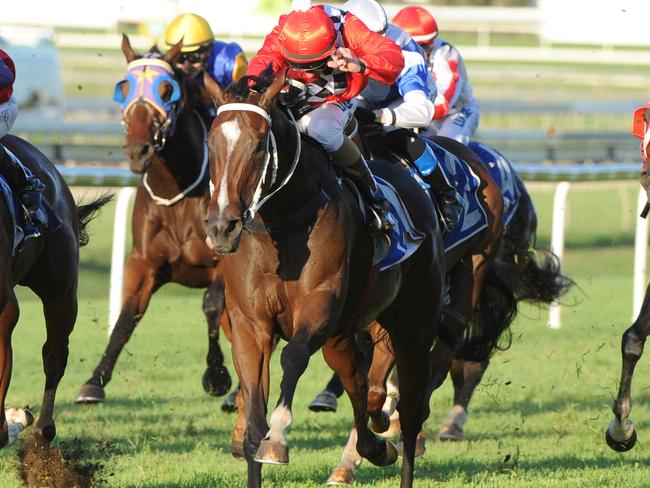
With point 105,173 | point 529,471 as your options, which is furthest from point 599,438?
point 105,173

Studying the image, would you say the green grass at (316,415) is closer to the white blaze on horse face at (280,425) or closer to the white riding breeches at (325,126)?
the white blaze on horse face at (280,425)

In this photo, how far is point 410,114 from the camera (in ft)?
20.1

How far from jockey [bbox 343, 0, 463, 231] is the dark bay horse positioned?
3.09ft

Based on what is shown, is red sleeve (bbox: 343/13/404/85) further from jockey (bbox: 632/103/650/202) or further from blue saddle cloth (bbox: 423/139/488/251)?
blue saddle cloth (bbox: 423/139/488/251)

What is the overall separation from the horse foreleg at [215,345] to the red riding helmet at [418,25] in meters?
1.76

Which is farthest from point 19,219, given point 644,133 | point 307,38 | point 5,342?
point 644,133

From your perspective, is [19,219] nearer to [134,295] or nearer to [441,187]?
[441,187]

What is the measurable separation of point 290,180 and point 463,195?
2.29 m

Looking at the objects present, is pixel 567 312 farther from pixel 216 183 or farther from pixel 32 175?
pixel 216 183

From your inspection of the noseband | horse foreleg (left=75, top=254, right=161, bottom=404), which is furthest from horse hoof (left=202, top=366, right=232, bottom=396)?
the noseband

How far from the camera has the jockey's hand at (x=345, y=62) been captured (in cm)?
500

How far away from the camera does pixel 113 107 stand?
80.7 ft

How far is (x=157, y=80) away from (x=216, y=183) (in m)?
3.07

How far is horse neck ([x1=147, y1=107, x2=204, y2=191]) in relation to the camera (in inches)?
292
